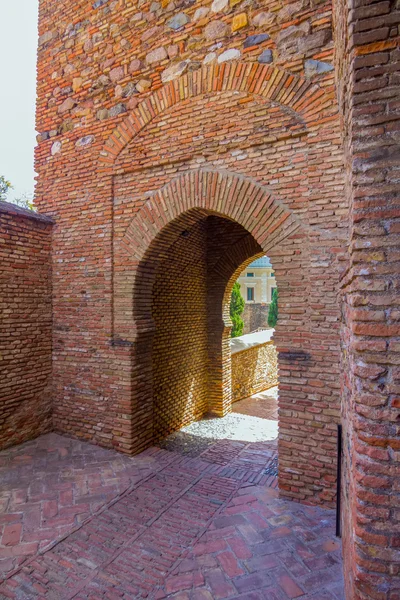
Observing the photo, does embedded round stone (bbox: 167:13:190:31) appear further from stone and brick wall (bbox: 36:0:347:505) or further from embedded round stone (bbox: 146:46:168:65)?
embedded round stone (bbox: 146:46:168:65)

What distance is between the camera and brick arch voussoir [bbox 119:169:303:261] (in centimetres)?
381

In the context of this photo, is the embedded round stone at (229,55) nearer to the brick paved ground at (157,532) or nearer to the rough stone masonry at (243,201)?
the rough stone masonry at (243,201)

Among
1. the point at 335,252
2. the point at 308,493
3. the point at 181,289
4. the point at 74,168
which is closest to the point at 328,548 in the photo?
the point at 308,493

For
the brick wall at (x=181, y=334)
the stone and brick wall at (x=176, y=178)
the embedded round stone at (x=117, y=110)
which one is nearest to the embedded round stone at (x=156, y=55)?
the stone and brick wall at (x=176, y=178)

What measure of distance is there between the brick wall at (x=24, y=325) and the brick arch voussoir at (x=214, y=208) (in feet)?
5.02

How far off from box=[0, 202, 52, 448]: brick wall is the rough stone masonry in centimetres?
16

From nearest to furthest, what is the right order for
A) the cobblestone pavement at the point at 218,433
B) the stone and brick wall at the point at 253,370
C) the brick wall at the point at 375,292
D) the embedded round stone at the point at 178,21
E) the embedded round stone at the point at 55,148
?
the brick wall at the point at 375,292, the embedded round stone at the point at 178,21, the embedded round stone at the point at 55,148, the cobblestone pavement at the point at 218,433, the stone and brick wall at the point at 253,370

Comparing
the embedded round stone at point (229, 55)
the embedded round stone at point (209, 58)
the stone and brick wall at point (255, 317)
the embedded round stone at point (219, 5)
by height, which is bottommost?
the stone and brick wall at point (255, 317)

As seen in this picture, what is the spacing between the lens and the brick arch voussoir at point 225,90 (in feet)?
11.9

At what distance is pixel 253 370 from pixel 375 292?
8483 mm

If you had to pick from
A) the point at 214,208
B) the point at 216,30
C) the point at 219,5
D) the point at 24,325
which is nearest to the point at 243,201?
the point at 214,208

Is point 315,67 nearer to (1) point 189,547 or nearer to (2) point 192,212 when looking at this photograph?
(2) point 192,212

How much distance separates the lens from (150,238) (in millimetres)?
4637

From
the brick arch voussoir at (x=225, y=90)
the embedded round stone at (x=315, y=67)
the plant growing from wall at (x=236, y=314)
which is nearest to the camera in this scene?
the embedded round stone at (x=315, y=67)
